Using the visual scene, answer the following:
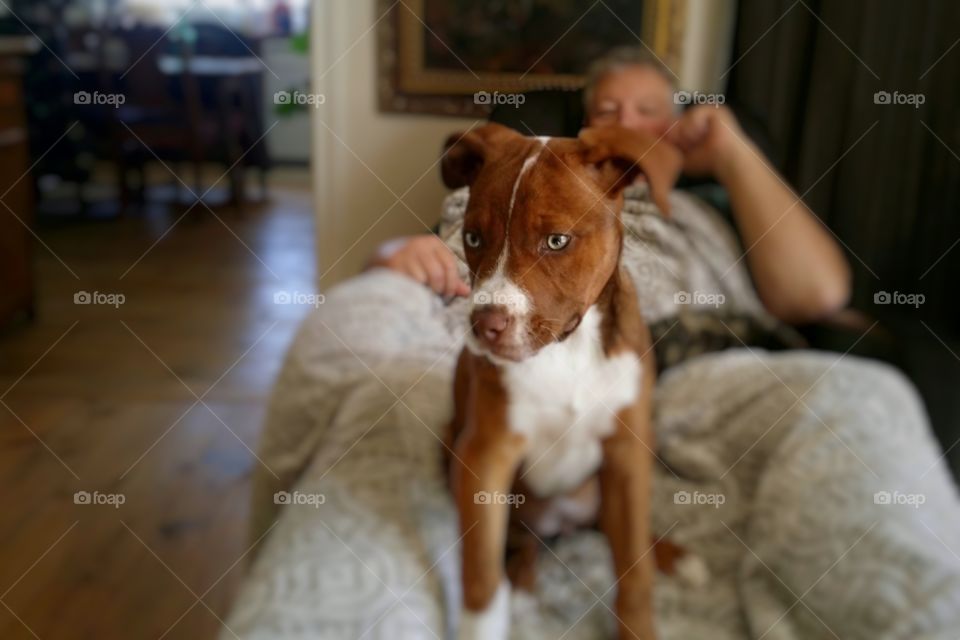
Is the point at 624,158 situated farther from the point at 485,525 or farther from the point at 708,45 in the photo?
the point at 708,45

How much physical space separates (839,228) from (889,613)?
0.28 m

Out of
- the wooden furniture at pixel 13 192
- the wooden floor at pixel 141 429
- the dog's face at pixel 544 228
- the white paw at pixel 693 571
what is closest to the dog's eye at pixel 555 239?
the dog's face at pixel 544 228

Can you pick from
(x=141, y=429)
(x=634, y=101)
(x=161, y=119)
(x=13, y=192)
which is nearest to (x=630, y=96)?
(x=634, y=101)

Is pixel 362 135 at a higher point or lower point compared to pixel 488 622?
higher

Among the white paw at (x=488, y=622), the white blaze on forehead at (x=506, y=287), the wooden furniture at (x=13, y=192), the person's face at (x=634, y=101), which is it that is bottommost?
the wooden furniture at (x=13, y=192)

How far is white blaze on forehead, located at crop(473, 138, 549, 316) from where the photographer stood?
351 mm

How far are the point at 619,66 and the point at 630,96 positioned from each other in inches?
2.7

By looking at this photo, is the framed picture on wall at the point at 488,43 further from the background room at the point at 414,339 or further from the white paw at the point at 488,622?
the white paw at the point at 488,622

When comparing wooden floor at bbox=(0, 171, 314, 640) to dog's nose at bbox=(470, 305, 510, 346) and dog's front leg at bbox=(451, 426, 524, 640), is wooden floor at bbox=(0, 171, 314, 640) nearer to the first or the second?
dog's front leg at bbox=(451, 426, 524, 640)

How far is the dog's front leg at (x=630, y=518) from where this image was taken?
0.43 m

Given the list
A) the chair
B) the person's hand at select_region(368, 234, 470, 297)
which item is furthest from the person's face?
the chair

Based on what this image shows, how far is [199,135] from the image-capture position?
96.6 inches

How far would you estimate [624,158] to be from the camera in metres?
0.37

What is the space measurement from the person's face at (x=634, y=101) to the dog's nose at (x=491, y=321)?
131 millimetres
